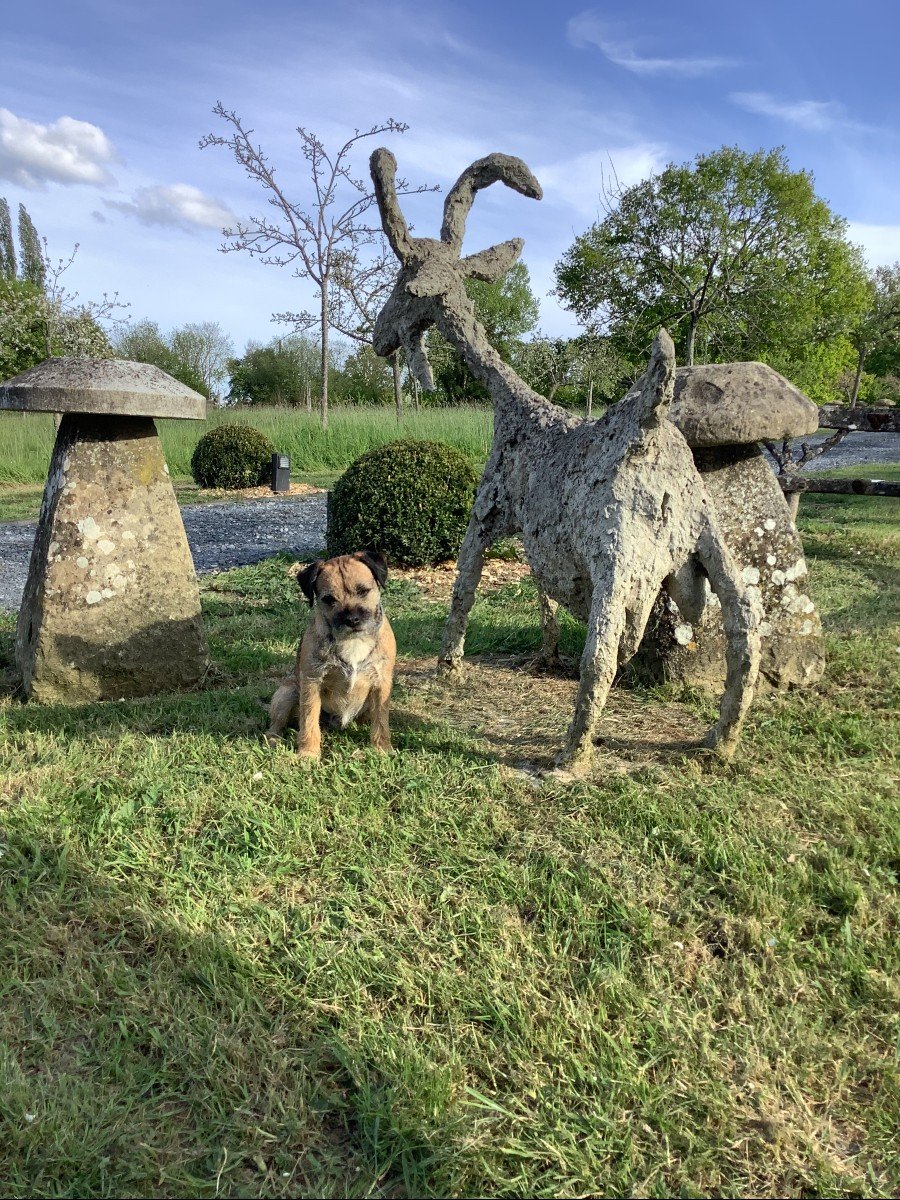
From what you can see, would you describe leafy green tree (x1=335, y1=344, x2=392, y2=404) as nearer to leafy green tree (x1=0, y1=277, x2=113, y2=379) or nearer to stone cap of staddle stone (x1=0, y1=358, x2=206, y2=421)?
leafy green tree (x1=0, y1=277, x2=113, y2=379)

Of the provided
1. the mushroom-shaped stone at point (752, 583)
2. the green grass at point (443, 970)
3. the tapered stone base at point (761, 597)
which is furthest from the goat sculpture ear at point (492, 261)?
the green grass at point (443, 970)

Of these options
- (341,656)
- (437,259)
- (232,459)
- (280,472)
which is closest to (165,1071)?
(341,656)

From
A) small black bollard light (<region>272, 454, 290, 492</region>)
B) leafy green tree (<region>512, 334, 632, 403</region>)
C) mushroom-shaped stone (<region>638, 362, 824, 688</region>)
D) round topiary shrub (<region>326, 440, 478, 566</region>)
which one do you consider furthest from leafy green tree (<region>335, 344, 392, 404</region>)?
mushroom-shaped stone (<region>638, 362, 824, 688</region>)

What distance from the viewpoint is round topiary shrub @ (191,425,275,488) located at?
18094 millimetres

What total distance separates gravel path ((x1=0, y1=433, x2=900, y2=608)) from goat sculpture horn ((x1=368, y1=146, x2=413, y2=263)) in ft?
18.3

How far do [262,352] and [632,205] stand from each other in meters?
34.2

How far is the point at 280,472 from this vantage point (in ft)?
57.5

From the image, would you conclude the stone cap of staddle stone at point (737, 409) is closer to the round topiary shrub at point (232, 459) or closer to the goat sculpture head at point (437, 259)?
the goat sculpture head at point (437, 259)

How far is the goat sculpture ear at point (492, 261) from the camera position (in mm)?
4941

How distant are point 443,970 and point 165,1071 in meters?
0.91

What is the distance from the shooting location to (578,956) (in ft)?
8.93

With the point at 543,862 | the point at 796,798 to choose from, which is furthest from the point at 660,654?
the point at 543,862

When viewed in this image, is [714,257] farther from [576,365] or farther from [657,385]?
[657,385]

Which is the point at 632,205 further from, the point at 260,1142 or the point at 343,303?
the point at 260,1142
